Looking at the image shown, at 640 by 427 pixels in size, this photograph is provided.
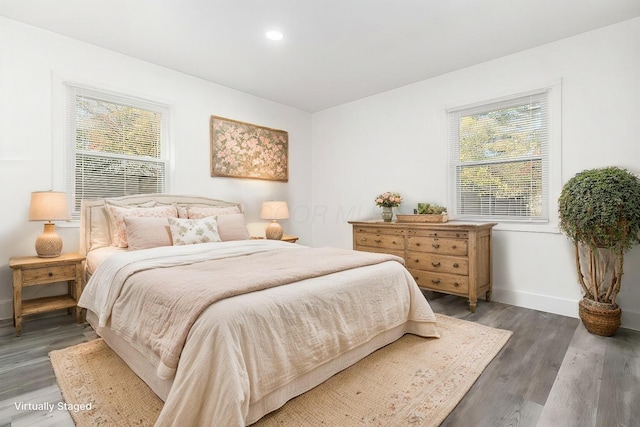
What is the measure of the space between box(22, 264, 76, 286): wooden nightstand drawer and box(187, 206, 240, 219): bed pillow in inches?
45.6

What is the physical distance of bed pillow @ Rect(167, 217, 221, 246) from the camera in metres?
3.09

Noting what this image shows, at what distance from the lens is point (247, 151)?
4574 mm

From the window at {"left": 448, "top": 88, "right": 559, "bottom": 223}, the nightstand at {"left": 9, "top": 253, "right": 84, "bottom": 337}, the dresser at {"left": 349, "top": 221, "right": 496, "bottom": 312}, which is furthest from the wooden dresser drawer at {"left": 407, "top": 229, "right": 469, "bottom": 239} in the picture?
the nightstand at {"left": 9, "top": 253, "right": 84, "bottom": 337}

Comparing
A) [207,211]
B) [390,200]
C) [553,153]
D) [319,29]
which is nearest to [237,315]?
[207,211]

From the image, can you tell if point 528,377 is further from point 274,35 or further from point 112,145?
point 112,145

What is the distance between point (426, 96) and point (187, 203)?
321cm

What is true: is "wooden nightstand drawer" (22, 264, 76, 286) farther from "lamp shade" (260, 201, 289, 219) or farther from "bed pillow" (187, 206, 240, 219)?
"lamp shade" (260, 201, 289, 219)

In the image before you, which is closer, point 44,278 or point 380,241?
→ point 44,278

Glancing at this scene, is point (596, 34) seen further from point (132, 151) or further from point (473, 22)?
→ point (132, 151)

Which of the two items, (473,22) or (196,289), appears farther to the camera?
(473,22)

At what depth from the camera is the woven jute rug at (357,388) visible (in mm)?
1613

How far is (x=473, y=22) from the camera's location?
2828mm

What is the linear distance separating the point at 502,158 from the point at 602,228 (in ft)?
4.28

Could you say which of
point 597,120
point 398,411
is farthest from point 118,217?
point 597,120
